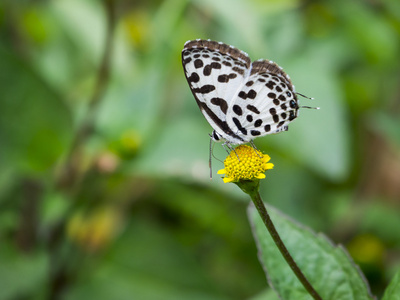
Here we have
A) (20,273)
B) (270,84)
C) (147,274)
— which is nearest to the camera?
(270,84)

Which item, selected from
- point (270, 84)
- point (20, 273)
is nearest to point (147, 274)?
point (20, 273)

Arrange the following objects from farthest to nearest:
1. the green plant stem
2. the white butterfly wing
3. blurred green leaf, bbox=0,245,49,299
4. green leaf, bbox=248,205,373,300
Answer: blurred green leaf, bbox=0,245,49,299, the white butterfly wing, green leaf, bbox=248,205,373,300, the green plant stem

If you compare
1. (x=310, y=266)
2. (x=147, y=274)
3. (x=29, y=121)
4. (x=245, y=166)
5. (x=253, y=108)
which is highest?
(x=29, y=121)

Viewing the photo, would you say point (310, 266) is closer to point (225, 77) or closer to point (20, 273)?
point (225, 77)

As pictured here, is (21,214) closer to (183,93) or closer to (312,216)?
(183,93)

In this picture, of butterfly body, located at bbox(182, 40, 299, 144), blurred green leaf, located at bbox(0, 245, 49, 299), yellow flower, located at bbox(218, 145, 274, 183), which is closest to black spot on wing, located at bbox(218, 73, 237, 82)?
butterfly body, located at bbox(182, 40, 299, 144)

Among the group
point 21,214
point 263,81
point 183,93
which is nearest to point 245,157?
point 263,81

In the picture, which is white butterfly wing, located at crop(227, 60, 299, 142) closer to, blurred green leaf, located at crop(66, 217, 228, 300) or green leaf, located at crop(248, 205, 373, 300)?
green leaf, located at crop(248, 205, 373, 300)
